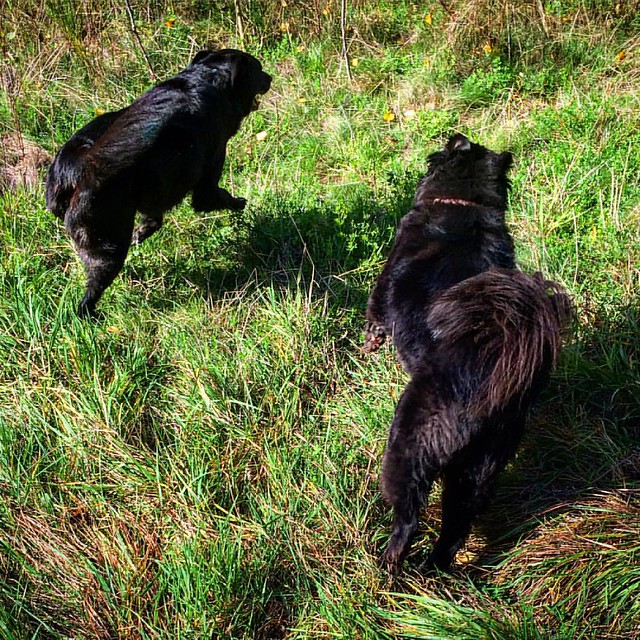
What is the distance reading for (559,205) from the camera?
4.37m

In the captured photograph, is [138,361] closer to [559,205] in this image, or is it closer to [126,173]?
[126,173]

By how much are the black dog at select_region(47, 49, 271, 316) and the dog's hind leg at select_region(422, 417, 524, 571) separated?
2205mm

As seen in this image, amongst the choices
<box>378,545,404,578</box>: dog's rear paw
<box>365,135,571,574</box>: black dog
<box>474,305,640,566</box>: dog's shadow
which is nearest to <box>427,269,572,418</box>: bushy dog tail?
<box>365,135,571,574</box>: black dog

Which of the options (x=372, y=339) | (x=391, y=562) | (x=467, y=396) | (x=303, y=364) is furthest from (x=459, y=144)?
(x=391, y=562)

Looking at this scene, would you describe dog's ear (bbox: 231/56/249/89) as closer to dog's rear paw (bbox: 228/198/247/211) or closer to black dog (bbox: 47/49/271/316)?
black dog (bbox: 47/49/271/316)

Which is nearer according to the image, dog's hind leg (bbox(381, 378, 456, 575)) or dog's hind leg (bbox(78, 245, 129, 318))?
dog's hind leg (bbox(381, 378, 456, 575))

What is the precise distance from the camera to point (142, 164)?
138 inches

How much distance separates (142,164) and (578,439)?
8.64ft

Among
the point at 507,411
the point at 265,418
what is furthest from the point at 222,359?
the point at 507,411

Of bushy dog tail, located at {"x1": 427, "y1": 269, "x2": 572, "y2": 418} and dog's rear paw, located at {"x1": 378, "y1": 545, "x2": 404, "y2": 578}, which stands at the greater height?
bushy dog tail, located at {"x1": 427, "y1": 269, "x2": 572, "y2": 418}

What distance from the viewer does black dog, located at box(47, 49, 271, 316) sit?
3.40 meters

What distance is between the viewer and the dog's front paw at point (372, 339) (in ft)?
11.9

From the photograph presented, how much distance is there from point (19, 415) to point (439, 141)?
3691 millimetres

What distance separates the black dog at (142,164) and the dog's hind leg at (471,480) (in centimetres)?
220
